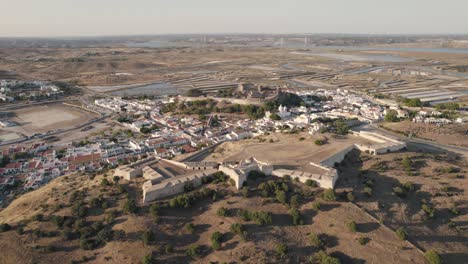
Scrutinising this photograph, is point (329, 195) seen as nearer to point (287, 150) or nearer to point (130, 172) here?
point (287, 150)

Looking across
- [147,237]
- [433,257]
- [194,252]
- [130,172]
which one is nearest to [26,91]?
[130,172]

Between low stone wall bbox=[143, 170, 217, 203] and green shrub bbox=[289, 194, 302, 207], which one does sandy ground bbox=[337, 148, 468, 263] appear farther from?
low stone wall bbox=[143, 170, 217, 203]

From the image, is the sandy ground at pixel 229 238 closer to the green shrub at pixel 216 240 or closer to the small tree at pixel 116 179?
the green shrub at pixel 216 240

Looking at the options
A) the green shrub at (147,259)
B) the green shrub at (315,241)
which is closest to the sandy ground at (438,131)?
the green shrub at (315,241)

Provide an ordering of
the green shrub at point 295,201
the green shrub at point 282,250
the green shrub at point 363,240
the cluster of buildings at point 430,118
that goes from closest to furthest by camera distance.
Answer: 1. the green shrub at point 282,250
2. the green shrub at point 363,240
3. the green shrub at point 295,201
4. the cluster of buildings at point 430,118

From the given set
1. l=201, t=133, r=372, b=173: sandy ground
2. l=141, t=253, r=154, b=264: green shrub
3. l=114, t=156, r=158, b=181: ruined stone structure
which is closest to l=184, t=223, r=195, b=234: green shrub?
l=141, t=253, r=154, b=264: green shrub

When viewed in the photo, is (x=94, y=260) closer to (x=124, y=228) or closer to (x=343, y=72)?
(x=124, y=228)
